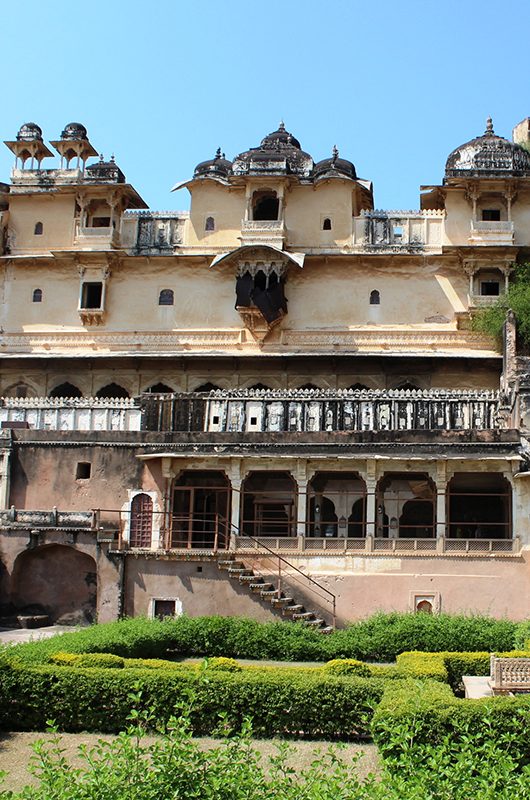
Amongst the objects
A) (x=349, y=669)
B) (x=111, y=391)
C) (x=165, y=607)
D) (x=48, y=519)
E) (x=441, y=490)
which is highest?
(x=111, y=391)

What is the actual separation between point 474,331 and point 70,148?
1513 centimetres

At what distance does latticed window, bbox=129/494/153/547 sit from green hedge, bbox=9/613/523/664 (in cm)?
414

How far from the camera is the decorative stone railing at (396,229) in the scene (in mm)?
32531

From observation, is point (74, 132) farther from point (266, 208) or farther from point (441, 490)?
point (441, 490)

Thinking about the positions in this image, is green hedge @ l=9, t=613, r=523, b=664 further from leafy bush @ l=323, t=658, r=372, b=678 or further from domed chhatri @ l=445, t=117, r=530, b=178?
domed chhatri @ l=445, t=117, r=530, b=178

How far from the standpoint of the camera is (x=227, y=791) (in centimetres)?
803

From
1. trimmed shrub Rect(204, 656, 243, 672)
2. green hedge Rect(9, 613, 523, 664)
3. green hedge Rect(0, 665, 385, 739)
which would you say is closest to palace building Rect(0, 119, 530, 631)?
green hedge Rect(9, 613, 523, 664)

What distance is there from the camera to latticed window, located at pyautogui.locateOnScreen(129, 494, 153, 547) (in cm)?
2383

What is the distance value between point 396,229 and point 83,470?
544 inches

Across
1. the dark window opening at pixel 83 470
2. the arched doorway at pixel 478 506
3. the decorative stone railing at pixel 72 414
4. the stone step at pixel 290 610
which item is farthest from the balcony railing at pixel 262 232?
the stone step at pixel 290 610

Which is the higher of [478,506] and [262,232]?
[262,232]

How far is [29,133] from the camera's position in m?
35.9

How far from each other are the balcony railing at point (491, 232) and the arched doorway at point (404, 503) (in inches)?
356

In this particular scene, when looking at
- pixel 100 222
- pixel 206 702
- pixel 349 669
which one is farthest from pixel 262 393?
pixel 206 702
